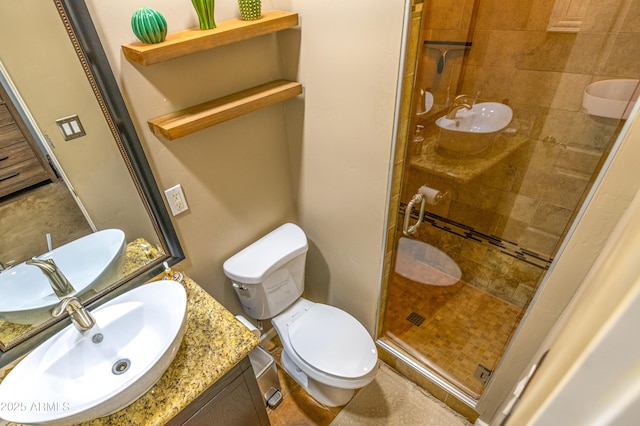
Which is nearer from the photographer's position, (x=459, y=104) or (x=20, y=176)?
(x=20, y=176)

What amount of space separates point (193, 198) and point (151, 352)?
597mm

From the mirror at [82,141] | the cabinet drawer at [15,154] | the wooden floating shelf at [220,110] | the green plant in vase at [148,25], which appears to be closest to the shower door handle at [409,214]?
the wooden floating shelf at [220,110]

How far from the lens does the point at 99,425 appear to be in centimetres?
92

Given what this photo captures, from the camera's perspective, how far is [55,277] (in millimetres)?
1077

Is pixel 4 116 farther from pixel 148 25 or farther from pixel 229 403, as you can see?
pixel 229 403

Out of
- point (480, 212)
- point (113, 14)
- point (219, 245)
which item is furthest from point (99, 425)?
point (480, 212)

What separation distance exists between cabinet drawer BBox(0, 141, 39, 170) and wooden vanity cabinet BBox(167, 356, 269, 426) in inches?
34.4

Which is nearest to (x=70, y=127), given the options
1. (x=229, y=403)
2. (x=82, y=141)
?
(x=82, y=141)

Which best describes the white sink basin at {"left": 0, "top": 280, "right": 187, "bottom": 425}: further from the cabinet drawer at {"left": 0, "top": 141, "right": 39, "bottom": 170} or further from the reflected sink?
the reflected sink

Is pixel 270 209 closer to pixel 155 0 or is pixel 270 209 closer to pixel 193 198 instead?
pixel 193 198

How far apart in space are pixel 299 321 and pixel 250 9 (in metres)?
1.36

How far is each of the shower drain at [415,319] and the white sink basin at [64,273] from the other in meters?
1.59

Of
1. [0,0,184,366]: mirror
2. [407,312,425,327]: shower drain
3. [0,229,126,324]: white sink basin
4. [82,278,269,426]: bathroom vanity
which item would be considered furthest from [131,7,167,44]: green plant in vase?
[407,312,425,327]: shower drain

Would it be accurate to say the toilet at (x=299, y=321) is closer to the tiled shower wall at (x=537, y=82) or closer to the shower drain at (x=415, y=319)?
A: the shower drain at (x=415, y=319)
